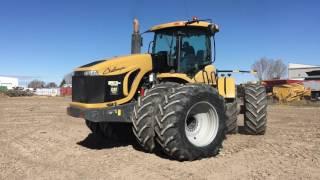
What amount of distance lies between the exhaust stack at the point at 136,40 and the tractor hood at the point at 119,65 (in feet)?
2.80

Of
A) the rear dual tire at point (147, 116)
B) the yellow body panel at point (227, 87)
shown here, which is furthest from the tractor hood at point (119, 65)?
the yellow body panel at point (227, 87)

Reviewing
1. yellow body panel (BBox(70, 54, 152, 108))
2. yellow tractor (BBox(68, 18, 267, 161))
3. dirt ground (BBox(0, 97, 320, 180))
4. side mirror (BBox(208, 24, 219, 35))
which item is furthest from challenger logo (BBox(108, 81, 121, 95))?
side mirror (BBox(208, 24, 219, 35))

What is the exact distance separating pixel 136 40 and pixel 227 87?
2.65m

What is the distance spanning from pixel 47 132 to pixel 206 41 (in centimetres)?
567

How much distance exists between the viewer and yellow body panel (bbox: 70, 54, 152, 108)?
9203 mm

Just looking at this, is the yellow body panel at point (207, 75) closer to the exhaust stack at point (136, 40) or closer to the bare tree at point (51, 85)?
the exhaust stack at point (136, 40)

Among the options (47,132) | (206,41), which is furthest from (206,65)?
(47,132)

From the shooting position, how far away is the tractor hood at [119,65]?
9241 millimetres

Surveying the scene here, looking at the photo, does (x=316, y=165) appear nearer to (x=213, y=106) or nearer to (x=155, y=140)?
(x=213, y=106)

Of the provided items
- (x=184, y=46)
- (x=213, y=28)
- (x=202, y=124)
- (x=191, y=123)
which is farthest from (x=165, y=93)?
(x=213, y=28)

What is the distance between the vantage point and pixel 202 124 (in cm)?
917

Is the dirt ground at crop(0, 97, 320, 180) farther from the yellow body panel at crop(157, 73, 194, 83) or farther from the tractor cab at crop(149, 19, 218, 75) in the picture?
the tractor cab at crop(149, 19, 218, 75)

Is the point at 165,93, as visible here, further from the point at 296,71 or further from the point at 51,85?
the point at 51,85

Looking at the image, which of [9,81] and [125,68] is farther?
[9,81]
